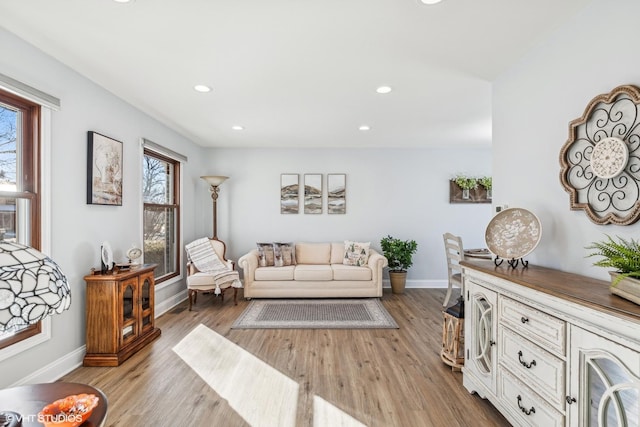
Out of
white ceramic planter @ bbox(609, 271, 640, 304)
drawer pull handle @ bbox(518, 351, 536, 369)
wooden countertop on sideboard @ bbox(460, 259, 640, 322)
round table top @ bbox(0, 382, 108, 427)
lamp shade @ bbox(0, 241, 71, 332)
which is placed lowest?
drawer pull handle @ bbox(518, 351, 536, 369)

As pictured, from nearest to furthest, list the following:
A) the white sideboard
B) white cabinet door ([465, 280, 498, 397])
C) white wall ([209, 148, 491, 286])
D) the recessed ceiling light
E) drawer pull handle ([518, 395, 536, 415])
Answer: the white sideboard
drawer pull handle ([518, 395, 536, 415])
white cabinet door ([465, 280, 498, 397])
the recessed ceiling light
white wall ([209, 148, 491, 286])

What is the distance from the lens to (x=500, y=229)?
2215mm

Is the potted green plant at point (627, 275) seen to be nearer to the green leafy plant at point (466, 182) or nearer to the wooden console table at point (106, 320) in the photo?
the wooden console table at point (106, 320)

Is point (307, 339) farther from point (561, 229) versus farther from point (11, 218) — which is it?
point (11, 218)

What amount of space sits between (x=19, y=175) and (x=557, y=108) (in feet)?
12.5

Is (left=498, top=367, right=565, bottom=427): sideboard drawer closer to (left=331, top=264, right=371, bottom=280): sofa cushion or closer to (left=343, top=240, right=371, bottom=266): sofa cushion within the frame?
(left=331, top=264, right=371, bottom=280): sofa cushion

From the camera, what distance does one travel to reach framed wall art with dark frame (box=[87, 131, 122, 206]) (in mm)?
2811

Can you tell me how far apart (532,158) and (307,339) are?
2.62m

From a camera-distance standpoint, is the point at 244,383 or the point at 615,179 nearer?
the point at 615,179

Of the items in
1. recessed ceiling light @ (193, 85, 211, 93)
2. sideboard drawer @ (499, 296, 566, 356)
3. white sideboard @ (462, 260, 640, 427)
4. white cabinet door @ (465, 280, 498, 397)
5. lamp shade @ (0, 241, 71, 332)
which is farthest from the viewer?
recessed ceiling light @ (193, 85, 211, 93)

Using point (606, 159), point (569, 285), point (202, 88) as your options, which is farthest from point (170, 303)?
point (606, 159)

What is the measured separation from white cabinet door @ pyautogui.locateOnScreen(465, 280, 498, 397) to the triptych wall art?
3.46 m

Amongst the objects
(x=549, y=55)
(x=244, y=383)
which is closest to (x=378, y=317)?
(x=244, y=383)

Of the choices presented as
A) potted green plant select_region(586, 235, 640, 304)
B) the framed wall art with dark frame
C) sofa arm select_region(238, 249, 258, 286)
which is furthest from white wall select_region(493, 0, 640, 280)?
the framed wall art with dark frame
